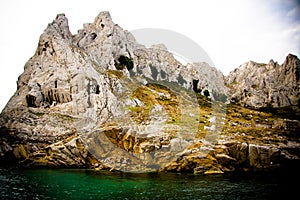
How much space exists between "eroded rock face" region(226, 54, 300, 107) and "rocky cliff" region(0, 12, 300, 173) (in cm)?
3993

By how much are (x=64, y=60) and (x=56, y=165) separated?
45426mm

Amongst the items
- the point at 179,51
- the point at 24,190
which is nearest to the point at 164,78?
the point at 179,51

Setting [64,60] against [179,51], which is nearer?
[179,51]

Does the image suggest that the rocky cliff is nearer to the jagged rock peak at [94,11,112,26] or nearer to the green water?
the jagged rock peak at [94,11,112,26]

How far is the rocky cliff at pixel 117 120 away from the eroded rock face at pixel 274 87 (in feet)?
131

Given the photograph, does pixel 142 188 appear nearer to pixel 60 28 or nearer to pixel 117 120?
pixel 117 120

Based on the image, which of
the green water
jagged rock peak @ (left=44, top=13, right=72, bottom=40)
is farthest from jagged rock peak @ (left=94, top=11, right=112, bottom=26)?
the green water

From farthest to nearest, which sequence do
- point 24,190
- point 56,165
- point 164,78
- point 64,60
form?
1. point 164,78
2. point 64,60
3. point 56,165
4. point 24,190

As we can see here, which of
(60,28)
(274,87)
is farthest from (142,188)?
(274,87)

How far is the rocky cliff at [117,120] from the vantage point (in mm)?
61750

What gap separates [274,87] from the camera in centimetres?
15600

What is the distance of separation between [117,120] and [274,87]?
402 feet

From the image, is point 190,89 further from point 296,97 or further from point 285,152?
point 285,152

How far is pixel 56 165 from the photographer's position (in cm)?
6538
